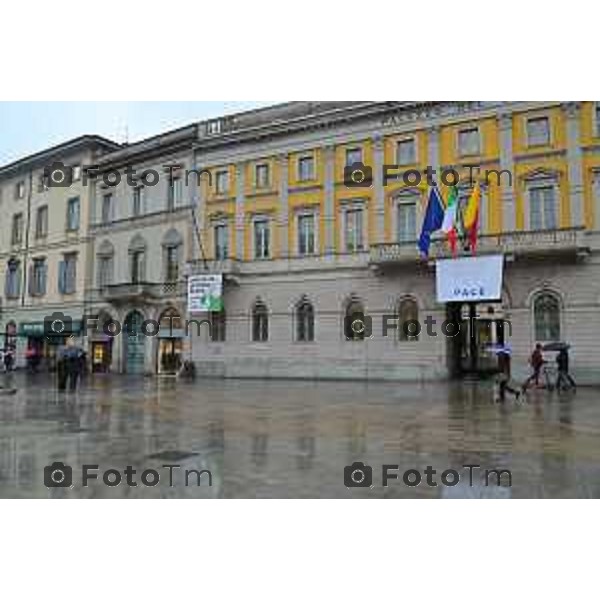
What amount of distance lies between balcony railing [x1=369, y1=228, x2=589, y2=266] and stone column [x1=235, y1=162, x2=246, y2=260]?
25.1 feet

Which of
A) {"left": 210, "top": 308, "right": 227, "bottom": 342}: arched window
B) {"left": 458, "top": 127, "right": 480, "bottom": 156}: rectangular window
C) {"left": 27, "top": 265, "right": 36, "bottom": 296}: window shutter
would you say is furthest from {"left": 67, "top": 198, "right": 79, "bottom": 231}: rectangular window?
{"left": 458, "top": 127, "right": 480, "bottom": 156}: rectangular window

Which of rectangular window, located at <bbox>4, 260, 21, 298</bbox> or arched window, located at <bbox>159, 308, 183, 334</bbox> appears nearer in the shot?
arched window, located at <bbox>159, 308, 183, 334</bbox>

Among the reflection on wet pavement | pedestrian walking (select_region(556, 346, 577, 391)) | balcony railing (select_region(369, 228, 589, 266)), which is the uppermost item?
balcony railing (select_region(369, 228, 589, 266))

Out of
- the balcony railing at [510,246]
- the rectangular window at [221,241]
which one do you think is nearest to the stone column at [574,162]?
Result: the balcony railing at [510,246]

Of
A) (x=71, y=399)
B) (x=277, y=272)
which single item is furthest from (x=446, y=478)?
(x=277, y=272)

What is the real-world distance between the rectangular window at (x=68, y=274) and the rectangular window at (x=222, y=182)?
1168cm

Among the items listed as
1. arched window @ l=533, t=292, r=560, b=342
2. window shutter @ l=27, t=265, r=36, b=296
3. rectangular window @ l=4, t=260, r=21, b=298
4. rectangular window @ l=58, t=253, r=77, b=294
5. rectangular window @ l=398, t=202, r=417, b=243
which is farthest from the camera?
rectangular window @ l=4, t=260, r=21, b=298

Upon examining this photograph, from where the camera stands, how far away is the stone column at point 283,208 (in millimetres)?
30750

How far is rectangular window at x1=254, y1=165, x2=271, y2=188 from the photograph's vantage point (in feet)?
105

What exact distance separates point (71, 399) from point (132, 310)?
16713mm

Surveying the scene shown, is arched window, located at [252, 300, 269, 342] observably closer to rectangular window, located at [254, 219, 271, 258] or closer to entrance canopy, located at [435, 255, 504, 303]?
rectangular window, located at [254, 219, 271, 258]

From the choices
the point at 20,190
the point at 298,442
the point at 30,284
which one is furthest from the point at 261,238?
the point at 298,442

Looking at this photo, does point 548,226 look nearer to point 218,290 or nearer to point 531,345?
point 531,345

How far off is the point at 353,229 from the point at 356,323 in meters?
4.59
